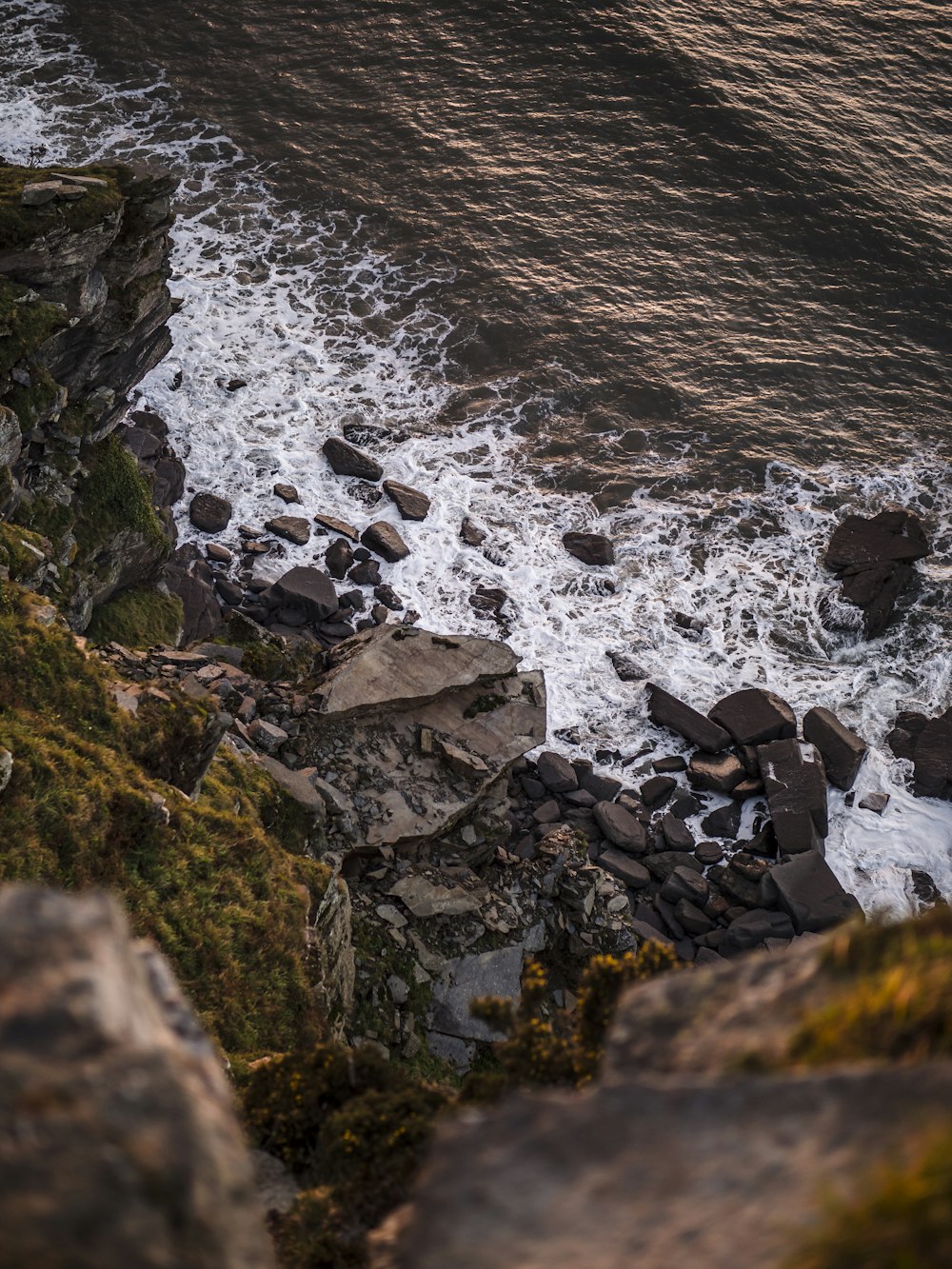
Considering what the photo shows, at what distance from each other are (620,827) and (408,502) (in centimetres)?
1502

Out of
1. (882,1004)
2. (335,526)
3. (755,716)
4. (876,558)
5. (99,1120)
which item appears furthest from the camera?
(876,558)

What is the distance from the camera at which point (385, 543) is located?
1507 inches

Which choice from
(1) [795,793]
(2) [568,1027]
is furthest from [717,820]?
(2) [568,1027]

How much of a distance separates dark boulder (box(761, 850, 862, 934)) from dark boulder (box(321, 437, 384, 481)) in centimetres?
2038

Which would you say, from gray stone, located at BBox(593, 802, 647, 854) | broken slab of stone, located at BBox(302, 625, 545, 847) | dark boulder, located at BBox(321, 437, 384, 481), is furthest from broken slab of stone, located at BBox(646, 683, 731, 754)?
dark boulder, located at BBox(321, 437, 384, 481)

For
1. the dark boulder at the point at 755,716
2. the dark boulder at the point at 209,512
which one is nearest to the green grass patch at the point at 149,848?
the dark boulder at the point at 209,512

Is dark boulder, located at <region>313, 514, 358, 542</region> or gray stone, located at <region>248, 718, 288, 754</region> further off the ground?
dark boulder, located at <region>313, 514, 358, 542</region>

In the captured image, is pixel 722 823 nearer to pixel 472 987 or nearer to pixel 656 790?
pixel 656 790

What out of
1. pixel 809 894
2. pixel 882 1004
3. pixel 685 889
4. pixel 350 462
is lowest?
pixel 685 889

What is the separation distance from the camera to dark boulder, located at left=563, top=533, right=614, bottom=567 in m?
39.7

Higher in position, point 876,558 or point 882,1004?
point 882,1004

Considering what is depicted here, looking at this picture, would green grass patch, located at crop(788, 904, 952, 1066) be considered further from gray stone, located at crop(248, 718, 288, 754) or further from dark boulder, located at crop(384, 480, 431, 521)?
dark boulder, located at crop(384, 480, 431, 521)

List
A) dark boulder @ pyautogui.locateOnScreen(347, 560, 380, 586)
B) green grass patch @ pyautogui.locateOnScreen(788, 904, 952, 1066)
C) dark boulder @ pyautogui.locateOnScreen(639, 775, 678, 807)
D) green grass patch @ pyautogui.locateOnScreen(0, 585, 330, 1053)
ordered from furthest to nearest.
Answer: dark boulder @ pyautogui.locateOnScreen(347, 560, 380, 586), dark boulder @ pyautogui.locateOnScreen(639, 775, 678, 807), green grass patch @ pyautogui.locateOnScreen(0, 585, 330, 1053), green grass patch @ pyautogui.locateOnScreen(788, 904, 952, 1066)

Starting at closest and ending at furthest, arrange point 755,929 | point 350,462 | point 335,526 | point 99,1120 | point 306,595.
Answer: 1. point 99,1120
2. point 755,929
3. point 306,595
4. point 335,526
5. point 350,462
